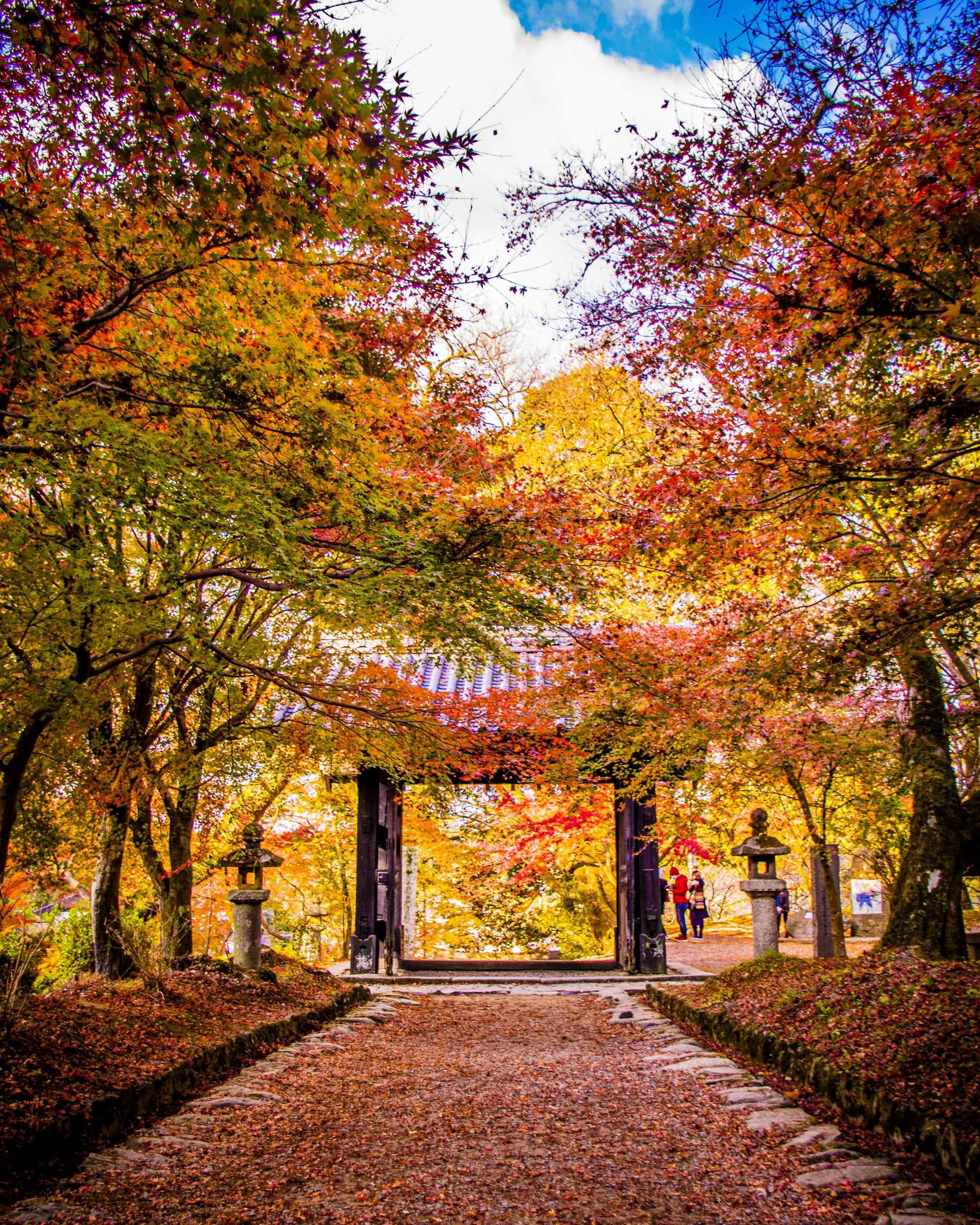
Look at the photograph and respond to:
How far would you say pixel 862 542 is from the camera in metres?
7.93

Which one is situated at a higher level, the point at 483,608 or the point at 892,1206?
the point at 483,608

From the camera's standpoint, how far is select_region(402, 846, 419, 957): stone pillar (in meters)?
14.1

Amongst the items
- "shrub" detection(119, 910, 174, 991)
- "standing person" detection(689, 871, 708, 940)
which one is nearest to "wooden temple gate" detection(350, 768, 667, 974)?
"shrub" detection(119, 910, 174, 991)

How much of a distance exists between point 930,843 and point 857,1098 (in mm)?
3870

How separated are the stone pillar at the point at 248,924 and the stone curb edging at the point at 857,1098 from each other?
5046mm

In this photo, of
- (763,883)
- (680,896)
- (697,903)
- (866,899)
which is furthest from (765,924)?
(866,899)

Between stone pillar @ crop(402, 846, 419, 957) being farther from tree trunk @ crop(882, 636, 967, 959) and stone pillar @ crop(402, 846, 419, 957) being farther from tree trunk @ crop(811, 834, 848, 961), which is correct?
tree trunk @ crop(882, 636, 967, 959)

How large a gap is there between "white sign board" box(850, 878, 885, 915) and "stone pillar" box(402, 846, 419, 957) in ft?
36.2

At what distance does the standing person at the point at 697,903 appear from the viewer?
18719mm

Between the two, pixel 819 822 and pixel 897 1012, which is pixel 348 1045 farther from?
pixel 819 822

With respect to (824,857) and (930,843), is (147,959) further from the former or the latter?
(824,857)

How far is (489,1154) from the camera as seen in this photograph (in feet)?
14.3

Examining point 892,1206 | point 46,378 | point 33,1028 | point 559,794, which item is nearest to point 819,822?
point 559,794

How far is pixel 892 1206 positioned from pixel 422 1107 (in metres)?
3.01
